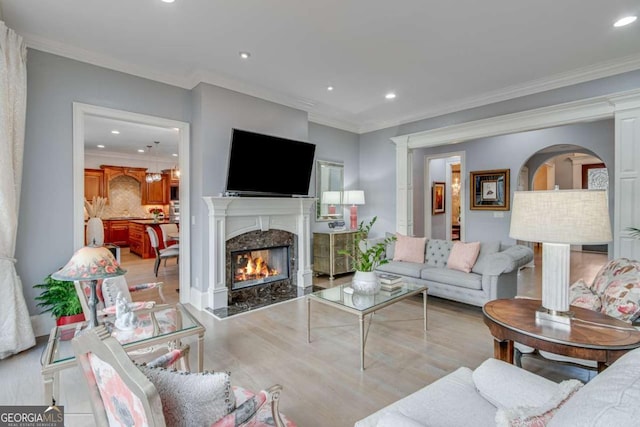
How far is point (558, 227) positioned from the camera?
1707mm

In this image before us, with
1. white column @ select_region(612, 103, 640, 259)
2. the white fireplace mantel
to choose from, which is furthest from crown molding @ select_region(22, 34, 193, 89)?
white column @ select_region(612, 103, 640, 259)

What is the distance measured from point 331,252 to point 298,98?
259 centimetres

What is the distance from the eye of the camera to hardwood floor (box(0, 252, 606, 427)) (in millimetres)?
2148

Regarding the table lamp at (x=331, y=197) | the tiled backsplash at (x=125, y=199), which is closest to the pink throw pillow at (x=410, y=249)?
the table lamp at (x=331, y=197)

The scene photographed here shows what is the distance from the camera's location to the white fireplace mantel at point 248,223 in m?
4.01

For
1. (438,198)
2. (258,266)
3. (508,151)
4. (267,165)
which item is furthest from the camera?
(438,198)

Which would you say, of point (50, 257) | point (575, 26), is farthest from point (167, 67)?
point (575, 26)

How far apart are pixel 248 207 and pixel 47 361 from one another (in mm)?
2831

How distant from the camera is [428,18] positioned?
9.19 feet

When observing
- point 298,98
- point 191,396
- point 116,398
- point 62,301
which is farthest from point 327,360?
point 298,98

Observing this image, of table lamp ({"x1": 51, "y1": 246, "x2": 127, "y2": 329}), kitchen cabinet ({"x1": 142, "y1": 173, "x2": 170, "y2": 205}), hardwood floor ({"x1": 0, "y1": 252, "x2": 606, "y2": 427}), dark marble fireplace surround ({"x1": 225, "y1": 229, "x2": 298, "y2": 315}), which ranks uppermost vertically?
kitchen cabinet ({"x1": 142, "y1": 173, "x2": 170, "y2": 205})

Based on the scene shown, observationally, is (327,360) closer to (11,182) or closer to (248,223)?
(248,223)

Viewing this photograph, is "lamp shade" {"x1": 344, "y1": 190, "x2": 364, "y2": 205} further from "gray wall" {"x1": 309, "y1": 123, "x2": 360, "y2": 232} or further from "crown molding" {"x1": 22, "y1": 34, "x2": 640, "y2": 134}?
"crown molding" {"x1": 22, "y1": 34, "x2": 640, "y2": 134}

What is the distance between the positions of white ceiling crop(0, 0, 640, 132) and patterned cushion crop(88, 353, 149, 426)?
8.86 feet
